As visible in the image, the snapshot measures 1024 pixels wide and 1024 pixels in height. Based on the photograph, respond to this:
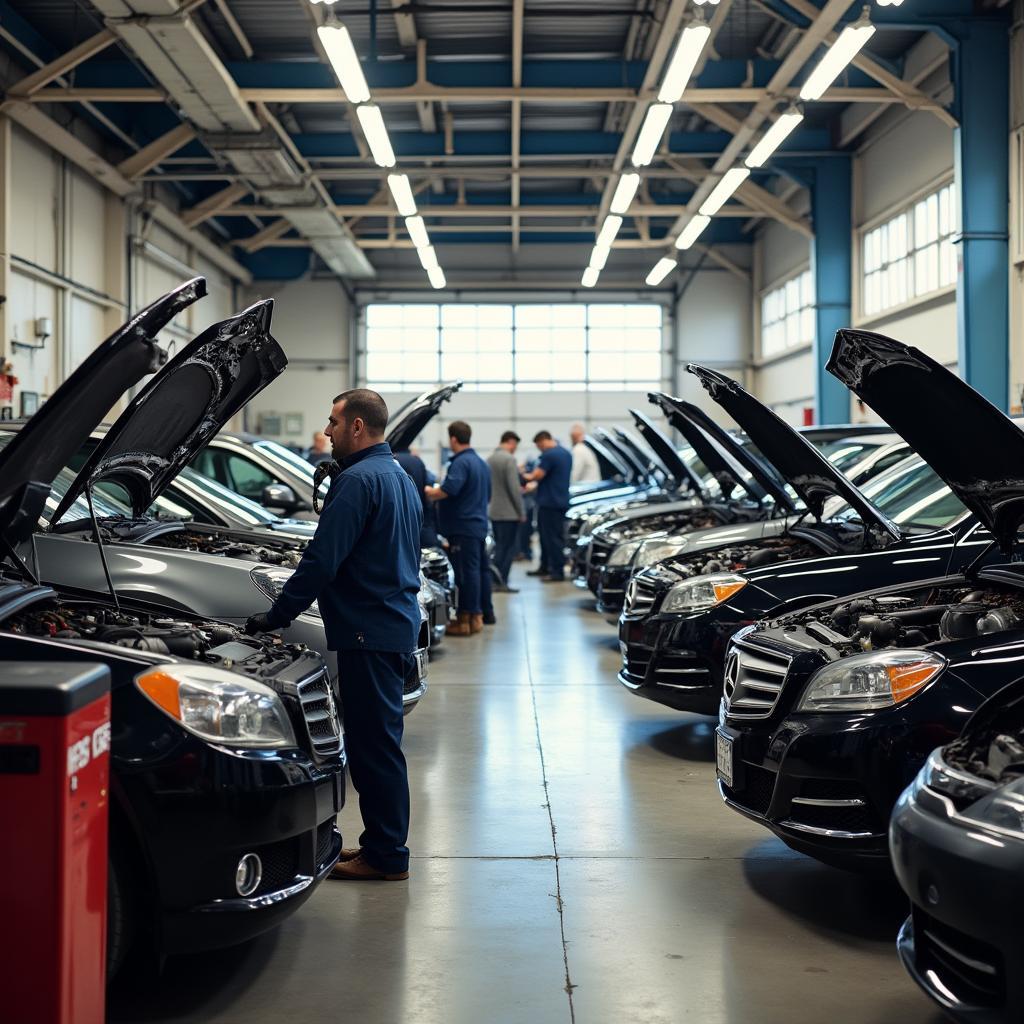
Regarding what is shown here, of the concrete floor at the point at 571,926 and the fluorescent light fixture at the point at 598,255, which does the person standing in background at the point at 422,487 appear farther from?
the fluorescent light fixture at the point at 598,255

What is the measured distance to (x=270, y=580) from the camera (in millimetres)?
5559

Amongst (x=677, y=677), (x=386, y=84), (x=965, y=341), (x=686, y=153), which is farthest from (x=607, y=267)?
(x=677, y=677)

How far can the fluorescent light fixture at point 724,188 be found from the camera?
1597cm

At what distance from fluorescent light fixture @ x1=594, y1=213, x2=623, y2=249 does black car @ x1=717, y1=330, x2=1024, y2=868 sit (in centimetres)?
1393

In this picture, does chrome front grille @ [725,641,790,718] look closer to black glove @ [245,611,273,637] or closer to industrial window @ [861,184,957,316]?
black glove @ [245,611,273,637]

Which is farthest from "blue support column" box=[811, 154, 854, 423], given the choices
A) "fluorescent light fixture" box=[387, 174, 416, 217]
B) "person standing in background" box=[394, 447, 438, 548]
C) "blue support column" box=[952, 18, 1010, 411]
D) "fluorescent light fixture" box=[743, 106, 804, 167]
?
"person standing in background" box=[394, 447, 438, 548]

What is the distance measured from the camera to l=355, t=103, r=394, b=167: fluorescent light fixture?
12125mm

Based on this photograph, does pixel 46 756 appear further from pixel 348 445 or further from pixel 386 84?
pixel 386 84

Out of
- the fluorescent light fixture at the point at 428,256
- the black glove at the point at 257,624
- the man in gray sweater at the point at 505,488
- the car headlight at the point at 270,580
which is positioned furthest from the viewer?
the fluorescent light fixture at the point at 428,256

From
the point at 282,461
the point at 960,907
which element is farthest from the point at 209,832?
the point at 282,461

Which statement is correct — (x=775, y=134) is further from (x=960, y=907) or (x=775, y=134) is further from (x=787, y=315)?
(x=960, y=907)

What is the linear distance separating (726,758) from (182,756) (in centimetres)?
196

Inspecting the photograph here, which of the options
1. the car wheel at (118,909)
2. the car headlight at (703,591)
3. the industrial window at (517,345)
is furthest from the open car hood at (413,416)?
the industrial window at (517,345)

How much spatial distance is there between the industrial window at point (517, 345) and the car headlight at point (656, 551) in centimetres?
2019
